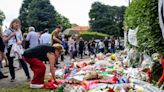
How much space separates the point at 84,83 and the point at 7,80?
3.27 meters

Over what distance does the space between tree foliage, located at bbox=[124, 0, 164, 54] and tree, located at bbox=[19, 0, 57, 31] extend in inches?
2201

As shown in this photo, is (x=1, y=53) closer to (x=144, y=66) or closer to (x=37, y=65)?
(x=37, y=65)

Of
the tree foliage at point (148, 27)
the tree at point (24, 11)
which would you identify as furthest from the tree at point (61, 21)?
the tree foliage at point (148, 27)

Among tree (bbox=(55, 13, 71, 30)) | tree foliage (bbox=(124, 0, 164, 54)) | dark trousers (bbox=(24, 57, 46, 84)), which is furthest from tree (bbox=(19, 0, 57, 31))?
dark trousers (bbox=(24, 57, 46, 84))

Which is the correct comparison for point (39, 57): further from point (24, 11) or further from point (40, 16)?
point (24, 11)

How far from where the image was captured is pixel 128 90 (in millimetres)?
9109

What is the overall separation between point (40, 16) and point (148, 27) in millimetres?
61175

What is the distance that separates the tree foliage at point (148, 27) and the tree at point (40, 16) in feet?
183

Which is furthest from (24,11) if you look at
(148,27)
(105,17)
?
(148,27)

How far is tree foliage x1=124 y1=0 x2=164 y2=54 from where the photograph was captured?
34.6ft

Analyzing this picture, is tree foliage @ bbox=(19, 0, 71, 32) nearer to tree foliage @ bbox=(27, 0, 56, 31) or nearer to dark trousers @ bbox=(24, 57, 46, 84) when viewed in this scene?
tree foliage @ bbox=(27, 0, 56, 31)

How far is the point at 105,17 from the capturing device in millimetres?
95312

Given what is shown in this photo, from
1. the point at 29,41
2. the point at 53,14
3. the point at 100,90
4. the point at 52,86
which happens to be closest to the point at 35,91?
the point at 52,86

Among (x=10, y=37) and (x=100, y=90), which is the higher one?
(x=10, y=37)
